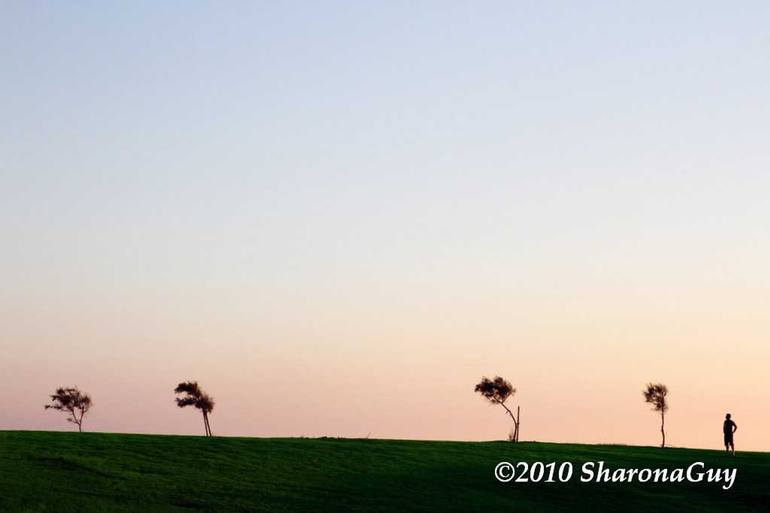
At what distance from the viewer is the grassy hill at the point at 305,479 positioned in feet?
158

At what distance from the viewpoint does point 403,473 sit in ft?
191

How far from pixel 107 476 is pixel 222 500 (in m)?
7.55

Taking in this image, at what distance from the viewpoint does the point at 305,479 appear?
179ft

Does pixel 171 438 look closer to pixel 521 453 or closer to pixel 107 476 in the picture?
pixel 107 476

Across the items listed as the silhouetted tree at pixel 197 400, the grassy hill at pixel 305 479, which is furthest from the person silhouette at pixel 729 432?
the silhouetted tree at pixel 197 400

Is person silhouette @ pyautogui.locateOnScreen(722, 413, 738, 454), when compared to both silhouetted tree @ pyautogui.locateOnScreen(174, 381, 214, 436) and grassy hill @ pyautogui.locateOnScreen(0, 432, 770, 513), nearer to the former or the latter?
grassy hill @ pyautogui.locateOnScreen(0, 432, 770, 513)

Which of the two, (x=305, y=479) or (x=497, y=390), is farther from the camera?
(x=497, y=390)

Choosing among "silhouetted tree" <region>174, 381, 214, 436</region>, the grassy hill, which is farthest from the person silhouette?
"silhouetted tree" <region>174, 381, 214, 436</region>

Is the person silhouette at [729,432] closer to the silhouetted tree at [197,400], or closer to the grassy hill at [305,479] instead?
the grassy hill at [305,479]

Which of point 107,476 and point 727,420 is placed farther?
point 727,420

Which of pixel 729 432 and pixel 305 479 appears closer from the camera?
pixel 305 479

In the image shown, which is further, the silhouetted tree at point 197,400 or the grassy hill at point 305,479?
the silhouetted tree at point 197,400

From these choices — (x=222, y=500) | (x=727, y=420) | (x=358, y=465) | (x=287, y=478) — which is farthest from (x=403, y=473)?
(x=727, y=420)

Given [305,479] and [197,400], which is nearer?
[305,479]
